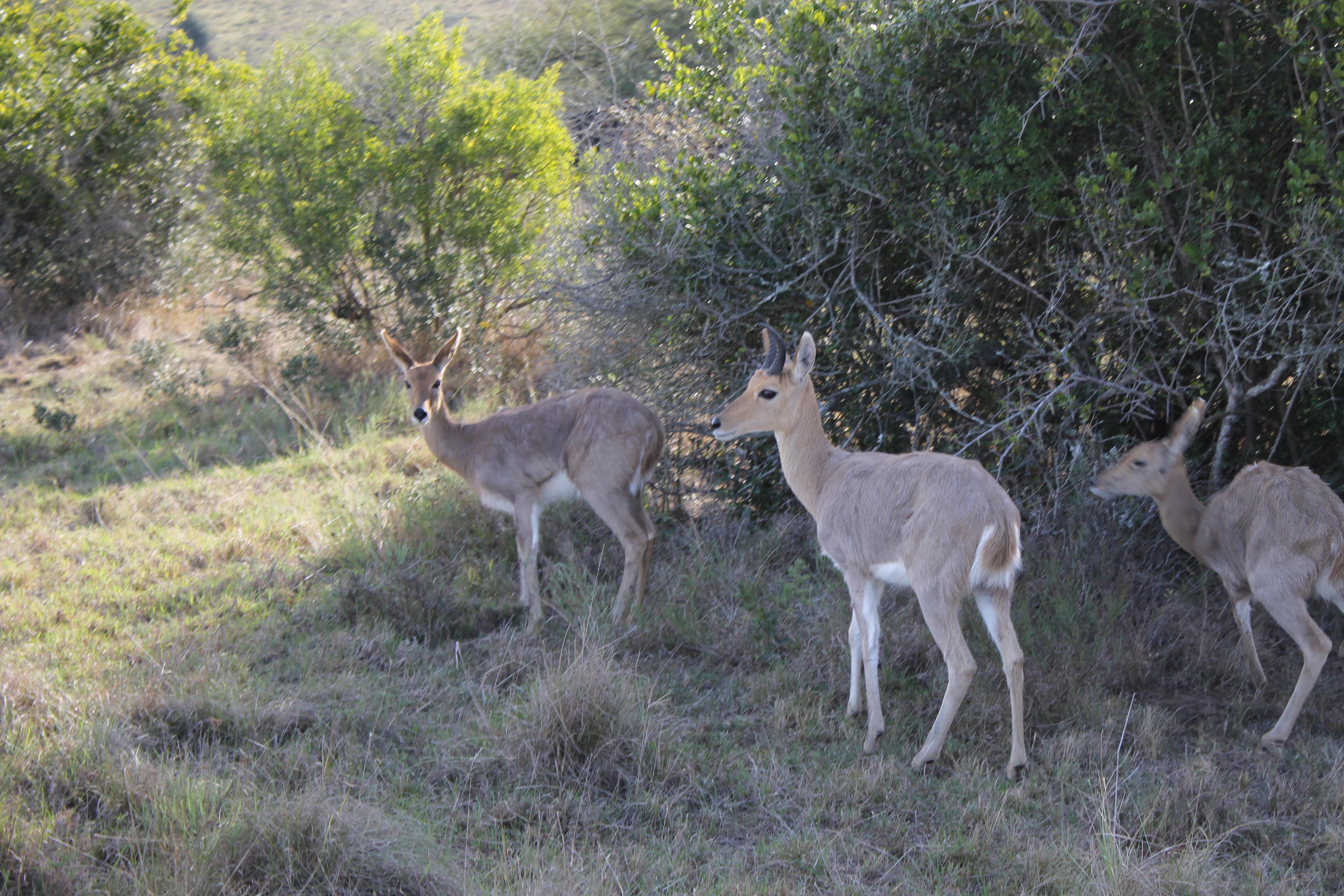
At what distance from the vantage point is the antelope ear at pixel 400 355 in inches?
306

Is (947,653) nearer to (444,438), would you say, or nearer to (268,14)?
(444,438)

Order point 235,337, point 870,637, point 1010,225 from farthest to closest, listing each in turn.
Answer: point 235,337
point 1010,225
point 870,637

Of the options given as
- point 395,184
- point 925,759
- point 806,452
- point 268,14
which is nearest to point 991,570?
point 925,759

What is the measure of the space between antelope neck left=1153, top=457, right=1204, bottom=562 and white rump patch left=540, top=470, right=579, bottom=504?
11.5 feet

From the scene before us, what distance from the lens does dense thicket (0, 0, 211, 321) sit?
1265cm

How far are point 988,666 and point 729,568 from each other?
183cm

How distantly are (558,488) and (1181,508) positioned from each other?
372cm

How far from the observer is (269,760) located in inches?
191

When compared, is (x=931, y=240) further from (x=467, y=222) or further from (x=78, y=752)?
(x=467, y=222)

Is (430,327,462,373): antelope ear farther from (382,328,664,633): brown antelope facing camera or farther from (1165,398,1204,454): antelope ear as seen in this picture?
(1165,398,1204,454): antelope ear

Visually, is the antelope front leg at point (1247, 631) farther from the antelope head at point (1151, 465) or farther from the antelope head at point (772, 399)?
the antelope head at point (772, 399)

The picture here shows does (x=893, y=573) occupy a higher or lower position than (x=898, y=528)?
lower

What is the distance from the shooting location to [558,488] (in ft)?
24.0

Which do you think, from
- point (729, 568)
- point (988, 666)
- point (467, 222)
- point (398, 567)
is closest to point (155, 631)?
point (398, 567)
